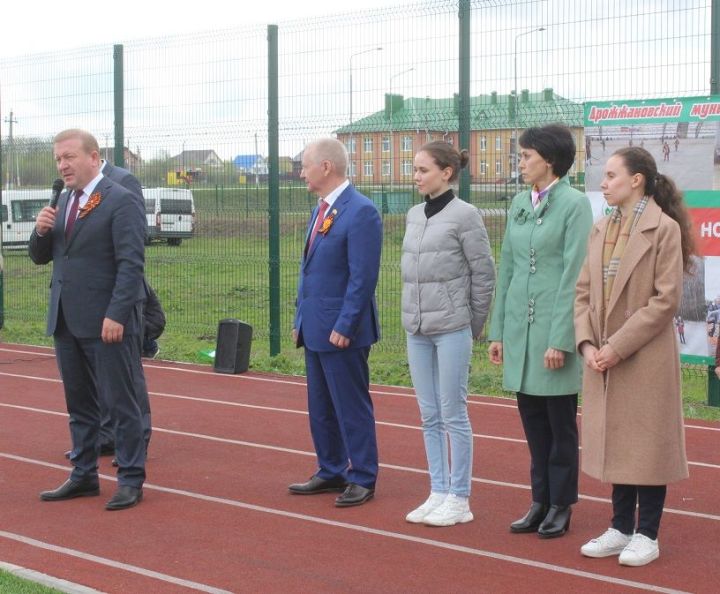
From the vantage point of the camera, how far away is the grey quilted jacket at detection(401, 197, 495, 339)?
Answer: 631 cm

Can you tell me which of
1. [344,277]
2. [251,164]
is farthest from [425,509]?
[251,164]

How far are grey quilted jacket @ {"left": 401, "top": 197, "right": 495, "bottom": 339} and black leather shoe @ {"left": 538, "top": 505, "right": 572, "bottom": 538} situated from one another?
0.99 m

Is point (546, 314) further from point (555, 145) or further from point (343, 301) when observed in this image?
point (343, 301)

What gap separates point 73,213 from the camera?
274 inches

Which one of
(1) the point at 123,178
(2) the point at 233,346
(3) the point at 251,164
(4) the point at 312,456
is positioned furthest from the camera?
(3) the point at 251,164

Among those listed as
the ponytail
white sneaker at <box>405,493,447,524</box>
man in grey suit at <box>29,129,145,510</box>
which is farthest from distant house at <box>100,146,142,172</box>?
the ponytail

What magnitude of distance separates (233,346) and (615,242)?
6938mm

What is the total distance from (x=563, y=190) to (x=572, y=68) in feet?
14.7

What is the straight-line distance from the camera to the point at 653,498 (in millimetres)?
5629

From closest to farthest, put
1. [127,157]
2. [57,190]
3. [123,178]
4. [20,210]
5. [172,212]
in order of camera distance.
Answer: [57,190] < [123,178] < [172,212] < [127,157] < [20,210]

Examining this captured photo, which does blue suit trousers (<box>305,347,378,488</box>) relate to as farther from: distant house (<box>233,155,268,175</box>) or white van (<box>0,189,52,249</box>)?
white van (<box>0,189,52,249</box>)

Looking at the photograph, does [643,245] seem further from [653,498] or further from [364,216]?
[364,216]

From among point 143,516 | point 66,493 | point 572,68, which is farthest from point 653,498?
point 572,68

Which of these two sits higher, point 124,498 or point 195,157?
point 195,157
